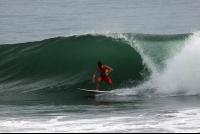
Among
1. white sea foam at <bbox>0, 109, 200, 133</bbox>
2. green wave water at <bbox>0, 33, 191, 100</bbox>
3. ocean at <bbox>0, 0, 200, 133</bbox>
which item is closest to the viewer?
white sea foam at <bbox>0, 109, 200, 133</bbox>

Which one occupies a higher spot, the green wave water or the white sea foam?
the green wave water

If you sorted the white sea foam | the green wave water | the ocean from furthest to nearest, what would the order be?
1. the green wave water
2. the ocean
3. the white sea foam

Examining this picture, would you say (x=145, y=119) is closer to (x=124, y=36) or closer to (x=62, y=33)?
(x=124, y=36)

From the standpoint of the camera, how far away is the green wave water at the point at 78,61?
491 inches

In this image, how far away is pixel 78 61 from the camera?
47.9 ft

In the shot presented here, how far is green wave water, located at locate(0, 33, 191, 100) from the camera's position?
12.5m

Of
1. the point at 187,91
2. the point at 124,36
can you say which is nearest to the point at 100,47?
the point at 124,36

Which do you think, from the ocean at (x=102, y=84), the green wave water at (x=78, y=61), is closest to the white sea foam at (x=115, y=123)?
the ocean at (x=102, y=84)

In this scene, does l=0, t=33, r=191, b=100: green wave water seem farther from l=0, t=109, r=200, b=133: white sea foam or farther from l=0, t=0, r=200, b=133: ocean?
l=0, t=109, r=200, b=133: white sea foam

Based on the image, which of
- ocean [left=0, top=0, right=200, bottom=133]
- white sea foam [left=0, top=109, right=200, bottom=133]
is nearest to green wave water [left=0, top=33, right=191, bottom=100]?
ocean [left=0, top=0, right=200, bottom=133]

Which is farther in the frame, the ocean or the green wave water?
the green wave water

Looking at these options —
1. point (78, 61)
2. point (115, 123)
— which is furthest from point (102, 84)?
point (115, 123)

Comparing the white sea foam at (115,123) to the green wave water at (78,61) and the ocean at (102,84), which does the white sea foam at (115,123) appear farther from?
the green wave water at (78,61)

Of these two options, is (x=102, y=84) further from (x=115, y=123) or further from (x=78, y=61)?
(x=115, y=123)
